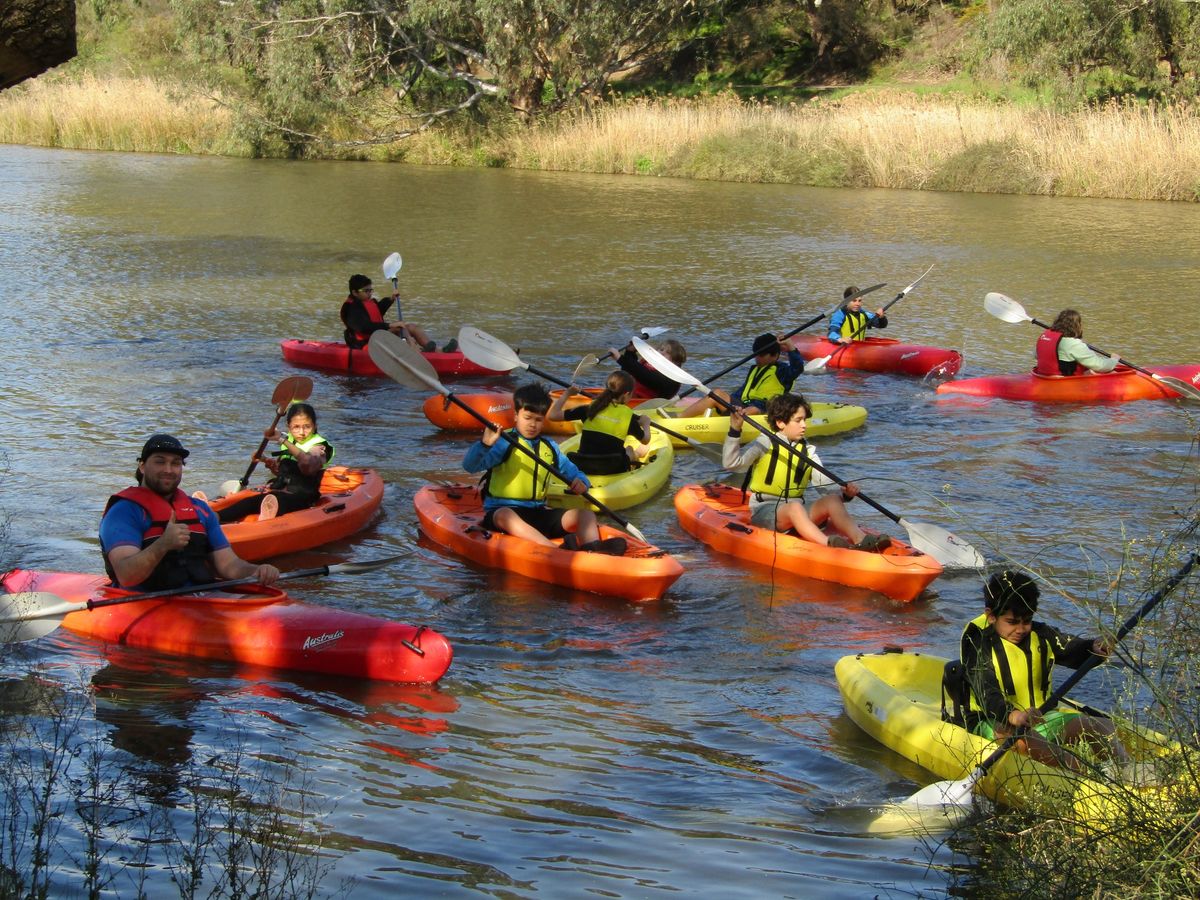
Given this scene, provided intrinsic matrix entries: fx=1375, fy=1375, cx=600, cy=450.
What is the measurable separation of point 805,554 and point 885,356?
5467 mm

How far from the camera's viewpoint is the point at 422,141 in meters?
27.9

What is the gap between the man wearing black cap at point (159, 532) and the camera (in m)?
5.50

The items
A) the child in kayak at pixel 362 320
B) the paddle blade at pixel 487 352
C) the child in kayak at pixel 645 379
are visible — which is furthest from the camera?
Answer: the child in kayak at pixel 362 320

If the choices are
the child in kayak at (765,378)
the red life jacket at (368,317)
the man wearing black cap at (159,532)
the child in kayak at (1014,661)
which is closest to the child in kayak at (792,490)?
the child in kayak at (765,378)

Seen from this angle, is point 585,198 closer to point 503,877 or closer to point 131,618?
point 131,618

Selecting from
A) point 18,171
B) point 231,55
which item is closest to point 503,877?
point 18,171

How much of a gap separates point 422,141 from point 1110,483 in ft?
69.4

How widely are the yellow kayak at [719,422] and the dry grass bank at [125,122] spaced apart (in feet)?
67.5

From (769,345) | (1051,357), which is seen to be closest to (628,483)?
(769,345)

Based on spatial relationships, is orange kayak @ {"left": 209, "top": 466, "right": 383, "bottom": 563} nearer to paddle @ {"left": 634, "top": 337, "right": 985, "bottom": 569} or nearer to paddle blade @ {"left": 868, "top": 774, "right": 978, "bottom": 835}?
paddle @ {"left": 634, "top": 337, "right": 985, "bottom": 569}

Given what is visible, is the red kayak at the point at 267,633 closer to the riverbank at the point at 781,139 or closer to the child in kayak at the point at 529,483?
the child in kayak at the point at 529,483

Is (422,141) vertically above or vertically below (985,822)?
above

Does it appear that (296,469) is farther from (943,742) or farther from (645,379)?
(943,742)

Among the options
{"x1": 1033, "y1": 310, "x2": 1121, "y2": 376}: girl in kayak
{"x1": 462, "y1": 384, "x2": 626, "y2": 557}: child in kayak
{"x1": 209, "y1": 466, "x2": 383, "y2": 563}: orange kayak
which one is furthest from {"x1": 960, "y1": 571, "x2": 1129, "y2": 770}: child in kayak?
{"x1": 1033, "y1": 310, "x2": 1121, "y2": 376}: girl in kayak
